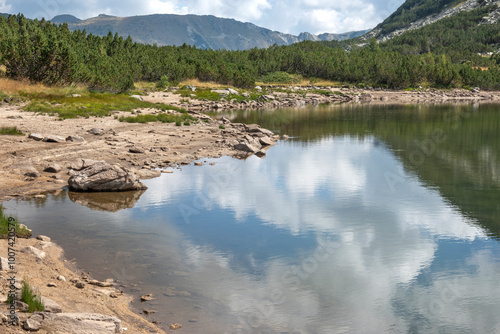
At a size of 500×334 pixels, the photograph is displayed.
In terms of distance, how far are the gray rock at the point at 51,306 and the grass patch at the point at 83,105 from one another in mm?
33736

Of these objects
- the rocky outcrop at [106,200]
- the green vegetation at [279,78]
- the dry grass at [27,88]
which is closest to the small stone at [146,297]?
the rocky outcrop at [106,200]

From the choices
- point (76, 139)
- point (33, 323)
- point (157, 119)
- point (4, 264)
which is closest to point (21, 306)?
point (33, 323)

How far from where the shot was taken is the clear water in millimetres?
12094

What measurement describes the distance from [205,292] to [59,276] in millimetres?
3732

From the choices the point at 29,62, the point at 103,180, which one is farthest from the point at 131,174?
the point at 29,62

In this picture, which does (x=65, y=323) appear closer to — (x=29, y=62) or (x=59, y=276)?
(x=59, y=276)

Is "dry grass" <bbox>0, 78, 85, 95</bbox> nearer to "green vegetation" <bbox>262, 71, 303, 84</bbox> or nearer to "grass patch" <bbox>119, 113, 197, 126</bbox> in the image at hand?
"grass patch" <bbox>119, 113, 197, 126</bbox>

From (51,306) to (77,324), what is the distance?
1.06 metres

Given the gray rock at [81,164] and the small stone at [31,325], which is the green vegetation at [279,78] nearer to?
the gray rock at [81,164]

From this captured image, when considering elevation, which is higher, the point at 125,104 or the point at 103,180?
the point at 125,104

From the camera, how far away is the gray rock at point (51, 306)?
9.71 metres

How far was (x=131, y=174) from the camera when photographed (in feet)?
75.8

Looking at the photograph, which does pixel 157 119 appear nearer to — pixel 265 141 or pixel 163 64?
pixel 265 141

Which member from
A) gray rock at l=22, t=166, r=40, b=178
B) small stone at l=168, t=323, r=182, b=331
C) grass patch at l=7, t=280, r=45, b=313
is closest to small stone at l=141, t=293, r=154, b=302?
small stone at l=168, t=323, r=182, b=331
